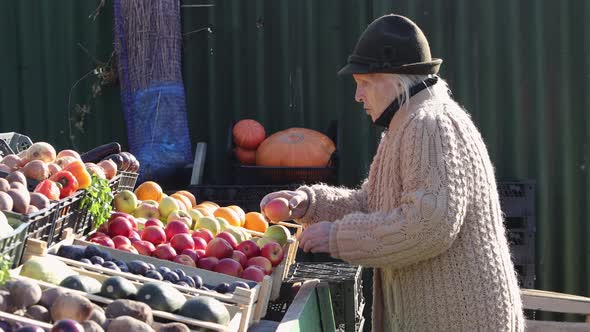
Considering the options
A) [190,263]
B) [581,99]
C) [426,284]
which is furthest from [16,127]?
[426,284]

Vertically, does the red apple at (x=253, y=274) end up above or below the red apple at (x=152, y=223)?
below

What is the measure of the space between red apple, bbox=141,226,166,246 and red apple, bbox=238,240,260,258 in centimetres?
36

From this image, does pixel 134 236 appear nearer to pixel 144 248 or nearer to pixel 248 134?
pixel 144 248

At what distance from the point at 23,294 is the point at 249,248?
1.54 metres

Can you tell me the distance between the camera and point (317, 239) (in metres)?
3.32

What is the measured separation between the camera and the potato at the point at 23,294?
2877 millimetres

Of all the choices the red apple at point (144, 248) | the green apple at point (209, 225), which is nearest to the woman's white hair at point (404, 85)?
the red apple at point (144, 248)

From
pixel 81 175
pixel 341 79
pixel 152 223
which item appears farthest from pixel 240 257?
pixel 341 79

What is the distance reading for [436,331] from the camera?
10.9ft

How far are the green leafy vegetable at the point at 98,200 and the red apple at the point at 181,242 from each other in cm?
32

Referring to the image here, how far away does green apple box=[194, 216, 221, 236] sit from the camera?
474 centimetres

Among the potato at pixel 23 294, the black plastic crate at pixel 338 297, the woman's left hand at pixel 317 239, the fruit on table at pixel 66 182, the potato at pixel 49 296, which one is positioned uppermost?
the fruit on table at pixel 66 182

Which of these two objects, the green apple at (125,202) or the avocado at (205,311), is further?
the green apple at (125,202)

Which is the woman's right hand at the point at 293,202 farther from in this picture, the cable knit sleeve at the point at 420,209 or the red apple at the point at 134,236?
the red apple at the point at 134,236
